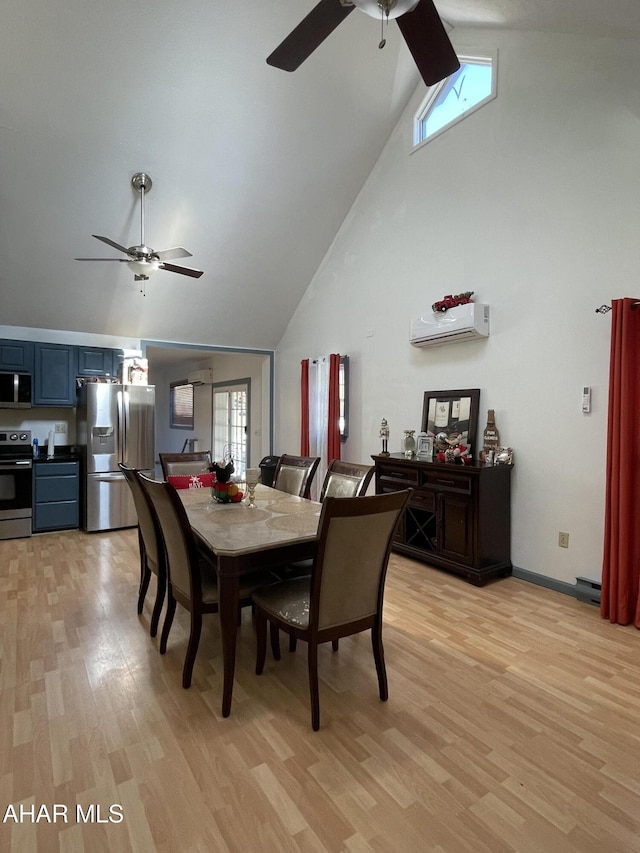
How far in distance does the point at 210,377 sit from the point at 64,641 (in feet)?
20.3

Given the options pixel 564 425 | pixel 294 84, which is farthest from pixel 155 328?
pixel 564 425

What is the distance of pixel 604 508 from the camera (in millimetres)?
3021

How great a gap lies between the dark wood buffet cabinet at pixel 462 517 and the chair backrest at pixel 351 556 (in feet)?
5.38

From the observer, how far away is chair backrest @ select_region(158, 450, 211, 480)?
11.9 feet

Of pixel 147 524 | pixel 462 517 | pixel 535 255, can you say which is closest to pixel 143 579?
pixel 147 524

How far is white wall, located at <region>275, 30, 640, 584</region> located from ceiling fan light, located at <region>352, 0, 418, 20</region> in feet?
6.62

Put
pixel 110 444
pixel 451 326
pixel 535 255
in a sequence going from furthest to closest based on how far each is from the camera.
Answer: pixel 110 444 < pixel 451 326 < pixel 535 255

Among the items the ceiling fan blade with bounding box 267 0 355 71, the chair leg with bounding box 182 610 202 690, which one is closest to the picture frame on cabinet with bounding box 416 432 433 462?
the chair leg with bounding box 182 610 202 690

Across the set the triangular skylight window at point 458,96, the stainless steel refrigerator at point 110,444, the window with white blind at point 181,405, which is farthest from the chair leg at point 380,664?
the window with white blind at point 181,405

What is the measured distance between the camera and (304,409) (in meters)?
5.89

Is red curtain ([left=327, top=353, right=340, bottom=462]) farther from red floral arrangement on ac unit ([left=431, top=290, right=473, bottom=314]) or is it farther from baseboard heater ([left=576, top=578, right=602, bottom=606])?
baseboard heater ([left=576, top=578, right=602, bottom=606])

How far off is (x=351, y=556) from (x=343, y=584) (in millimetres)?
132

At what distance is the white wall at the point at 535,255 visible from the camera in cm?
300

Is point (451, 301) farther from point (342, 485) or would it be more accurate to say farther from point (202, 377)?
point (202, 377)
